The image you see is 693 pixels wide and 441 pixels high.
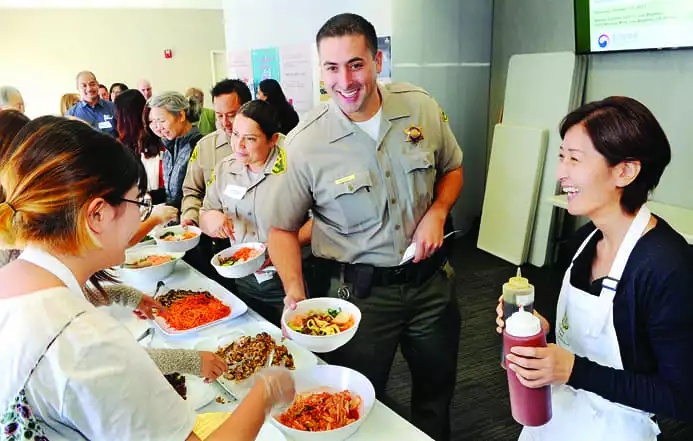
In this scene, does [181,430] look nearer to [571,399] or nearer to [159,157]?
[571,399]

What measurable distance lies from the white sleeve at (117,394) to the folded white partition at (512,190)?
367cm

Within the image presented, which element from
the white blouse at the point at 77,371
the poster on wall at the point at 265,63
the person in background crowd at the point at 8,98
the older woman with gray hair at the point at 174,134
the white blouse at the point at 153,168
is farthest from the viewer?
the poster on wall at the point at 265,63

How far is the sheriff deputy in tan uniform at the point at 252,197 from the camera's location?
7.02 feet

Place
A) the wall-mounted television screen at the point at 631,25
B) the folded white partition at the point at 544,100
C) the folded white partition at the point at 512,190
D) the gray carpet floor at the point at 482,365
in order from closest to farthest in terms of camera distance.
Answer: the gray carpet floor at the point at 482,365, the wall-mounted television screen at the point at 631,25, the folded white partition at the point at 544,100, the folded white partition at the point at 512,190

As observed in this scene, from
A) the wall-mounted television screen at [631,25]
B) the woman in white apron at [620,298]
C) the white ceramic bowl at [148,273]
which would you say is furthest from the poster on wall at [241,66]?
the woman in white apron at [620,298]

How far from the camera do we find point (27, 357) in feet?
2.49

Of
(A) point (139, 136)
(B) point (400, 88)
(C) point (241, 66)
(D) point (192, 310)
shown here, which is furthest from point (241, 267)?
(C) point (241, 66)

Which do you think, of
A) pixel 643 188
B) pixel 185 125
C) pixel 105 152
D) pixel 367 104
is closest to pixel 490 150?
pixel 185 125

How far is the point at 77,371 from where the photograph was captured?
0.76m

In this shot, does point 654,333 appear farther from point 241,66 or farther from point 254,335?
point 241,66

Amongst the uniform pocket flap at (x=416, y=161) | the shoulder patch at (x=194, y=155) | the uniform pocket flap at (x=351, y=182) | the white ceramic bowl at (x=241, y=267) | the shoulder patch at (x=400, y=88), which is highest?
the shoulder patch at (x=400, y=88)

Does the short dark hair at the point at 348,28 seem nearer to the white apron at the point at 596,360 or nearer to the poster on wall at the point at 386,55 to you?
the white apron at the point at 596,360

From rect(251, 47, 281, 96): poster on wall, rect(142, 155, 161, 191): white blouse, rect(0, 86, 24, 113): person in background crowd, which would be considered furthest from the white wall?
rect(142, 155, 161, 191): white blouse

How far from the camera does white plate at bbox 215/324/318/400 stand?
1364 millimetres
